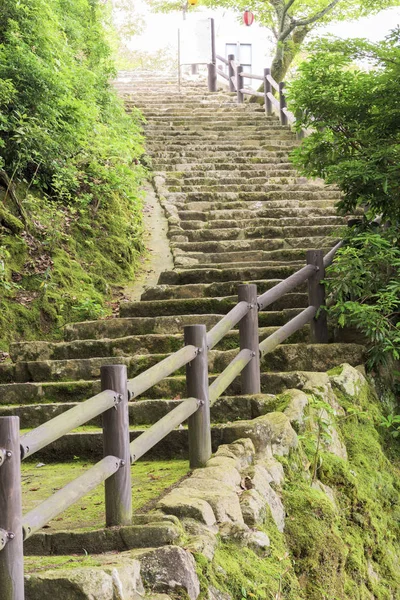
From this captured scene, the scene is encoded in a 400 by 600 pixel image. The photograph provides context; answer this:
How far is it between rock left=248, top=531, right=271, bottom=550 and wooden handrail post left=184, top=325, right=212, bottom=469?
2.54 feet

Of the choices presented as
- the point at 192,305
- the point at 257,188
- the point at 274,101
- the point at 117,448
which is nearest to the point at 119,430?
the point at 117,448

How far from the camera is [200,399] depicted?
174 inches

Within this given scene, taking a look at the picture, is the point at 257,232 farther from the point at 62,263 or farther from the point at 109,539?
the point at 109,539

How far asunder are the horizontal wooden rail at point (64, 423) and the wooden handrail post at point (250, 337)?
6.55ft

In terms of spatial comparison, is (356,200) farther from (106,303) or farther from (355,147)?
(106,303)

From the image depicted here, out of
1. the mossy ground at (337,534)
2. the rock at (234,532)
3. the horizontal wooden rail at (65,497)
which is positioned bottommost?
the mossy ground at (337,534)

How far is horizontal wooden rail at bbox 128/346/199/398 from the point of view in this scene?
3.67 m

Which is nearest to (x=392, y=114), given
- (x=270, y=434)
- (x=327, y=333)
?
(x=327, y=333)

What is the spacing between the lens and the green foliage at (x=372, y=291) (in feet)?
18.5

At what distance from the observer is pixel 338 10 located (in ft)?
59.1

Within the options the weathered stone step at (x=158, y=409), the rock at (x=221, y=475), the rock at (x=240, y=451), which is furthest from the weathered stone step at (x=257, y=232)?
the rock at (x=221, y=475)

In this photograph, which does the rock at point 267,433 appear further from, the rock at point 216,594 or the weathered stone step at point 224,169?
the weathered stone step at point 224,169

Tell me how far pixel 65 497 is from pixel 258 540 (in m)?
1.15

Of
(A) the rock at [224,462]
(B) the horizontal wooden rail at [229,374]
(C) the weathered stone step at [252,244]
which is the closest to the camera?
(A) the rock at [224,462]
